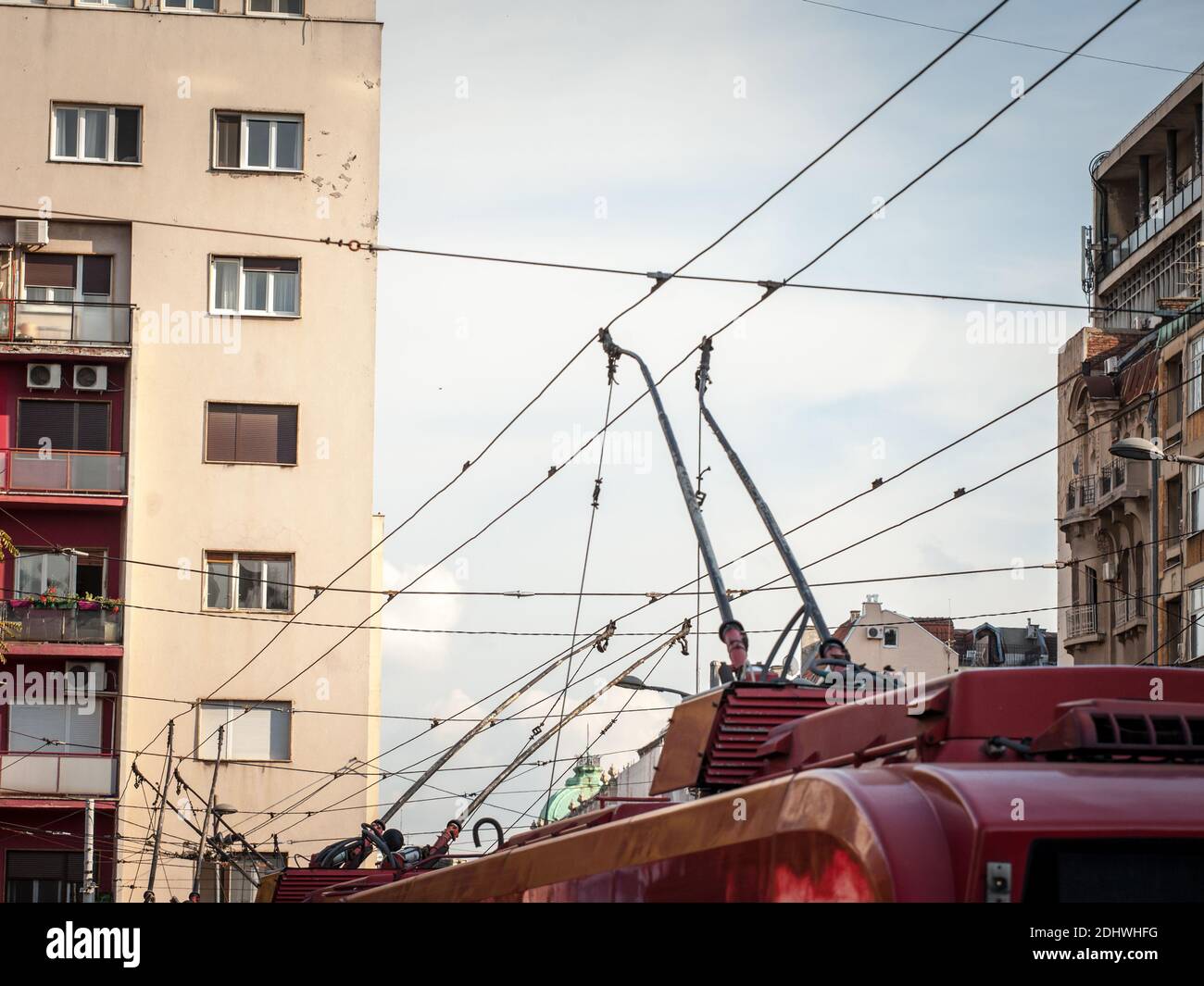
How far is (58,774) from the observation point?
38844mm

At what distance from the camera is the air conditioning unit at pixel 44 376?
1606 inches

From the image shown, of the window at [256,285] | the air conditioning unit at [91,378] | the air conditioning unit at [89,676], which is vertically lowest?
the air conditioning unit at [89,676]

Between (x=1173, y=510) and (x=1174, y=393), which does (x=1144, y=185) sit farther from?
(x=1173, y=510)

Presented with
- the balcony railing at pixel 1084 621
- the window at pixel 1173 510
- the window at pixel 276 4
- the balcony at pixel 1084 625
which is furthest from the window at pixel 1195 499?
the window at pixel 276 4

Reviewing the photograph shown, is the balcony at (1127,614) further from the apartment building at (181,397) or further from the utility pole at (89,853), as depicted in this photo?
the utility pole at (89,853)

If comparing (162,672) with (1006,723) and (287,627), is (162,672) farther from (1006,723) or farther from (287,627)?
(1006,723)

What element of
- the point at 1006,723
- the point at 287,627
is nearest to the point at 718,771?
the point at 1006,723

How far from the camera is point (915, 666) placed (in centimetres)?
7856

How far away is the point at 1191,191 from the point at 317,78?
1044 inches

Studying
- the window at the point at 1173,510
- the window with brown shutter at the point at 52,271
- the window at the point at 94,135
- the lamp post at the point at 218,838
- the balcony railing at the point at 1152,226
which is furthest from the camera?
the balcony railing at the point at 1152,226

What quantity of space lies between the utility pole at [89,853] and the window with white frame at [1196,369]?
23990mm

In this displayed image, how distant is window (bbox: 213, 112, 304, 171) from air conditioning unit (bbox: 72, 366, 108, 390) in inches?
203

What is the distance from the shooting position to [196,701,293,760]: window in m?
39.3

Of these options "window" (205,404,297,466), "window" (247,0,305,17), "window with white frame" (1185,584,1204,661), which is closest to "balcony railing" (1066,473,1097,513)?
"window with white frame" (1185,584,1204,661)
